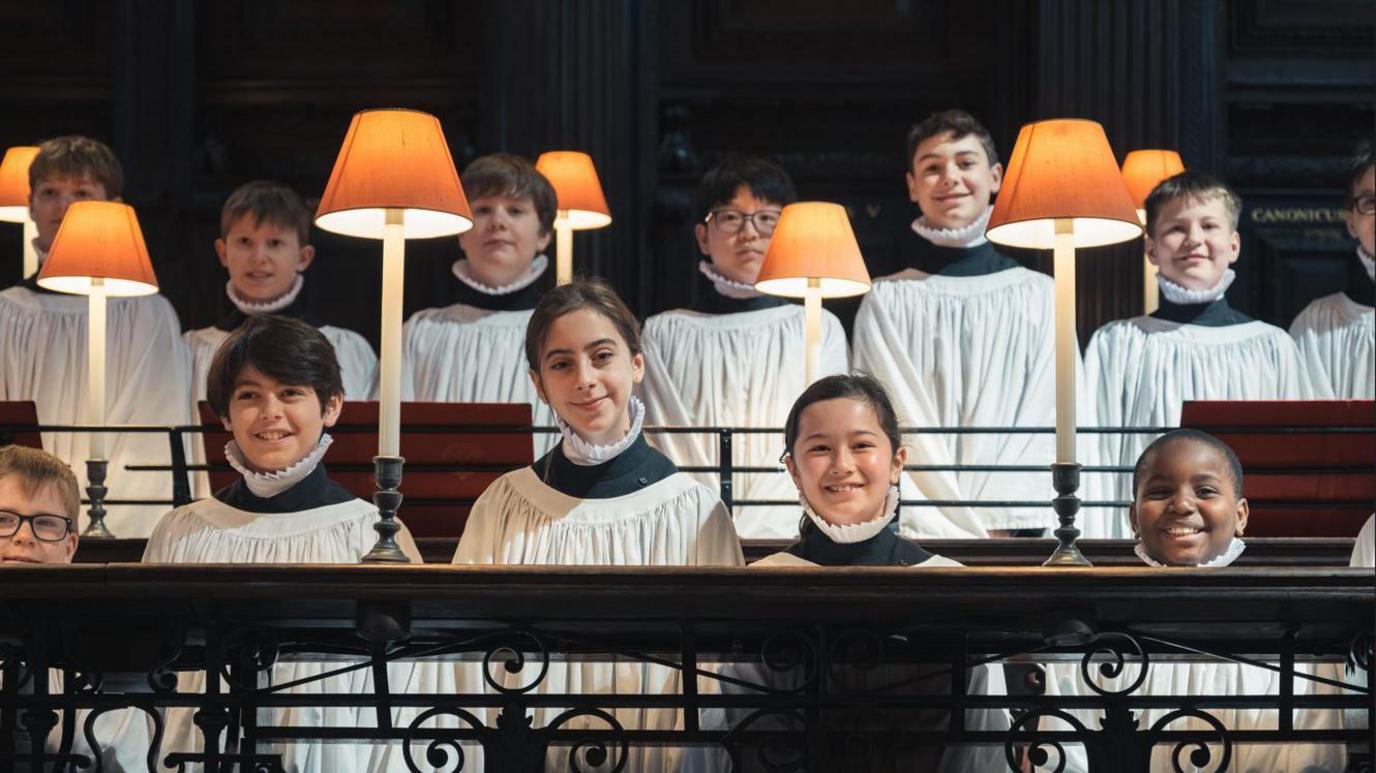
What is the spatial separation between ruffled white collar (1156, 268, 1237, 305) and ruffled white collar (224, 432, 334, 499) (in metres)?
2.95

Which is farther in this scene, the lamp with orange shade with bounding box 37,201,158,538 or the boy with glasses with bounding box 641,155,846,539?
the boy with glasses with bounding box 641,155,846,539

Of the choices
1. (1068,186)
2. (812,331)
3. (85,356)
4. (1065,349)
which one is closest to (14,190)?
(85,356)

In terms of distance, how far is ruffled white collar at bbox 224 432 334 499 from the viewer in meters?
4.54

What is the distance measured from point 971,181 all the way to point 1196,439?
6.64 feet

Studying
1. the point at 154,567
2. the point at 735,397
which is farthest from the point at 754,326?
the point at 154,567

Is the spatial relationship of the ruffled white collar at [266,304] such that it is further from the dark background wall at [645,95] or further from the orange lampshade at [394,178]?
the orange lampshade at [394,178]

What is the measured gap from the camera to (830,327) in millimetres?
6352

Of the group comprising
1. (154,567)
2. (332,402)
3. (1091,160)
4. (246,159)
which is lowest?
(154,567)

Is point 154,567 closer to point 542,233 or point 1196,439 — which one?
point 1196,439

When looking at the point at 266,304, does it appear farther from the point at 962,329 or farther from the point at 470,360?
the point at 962,329

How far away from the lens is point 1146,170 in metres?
6.92

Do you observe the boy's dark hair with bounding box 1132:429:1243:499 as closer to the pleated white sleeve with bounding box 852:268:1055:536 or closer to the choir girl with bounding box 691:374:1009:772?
the choir girl with bounding box 691:374:1009:772

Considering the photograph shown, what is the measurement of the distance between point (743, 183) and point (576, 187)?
0.84 m

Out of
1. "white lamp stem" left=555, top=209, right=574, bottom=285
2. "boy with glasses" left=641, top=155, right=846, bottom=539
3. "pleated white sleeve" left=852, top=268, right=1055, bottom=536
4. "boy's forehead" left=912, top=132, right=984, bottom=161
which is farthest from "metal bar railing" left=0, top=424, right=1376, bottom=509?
"white lamp stem" left=555, top=209, right=574, bottom=285
